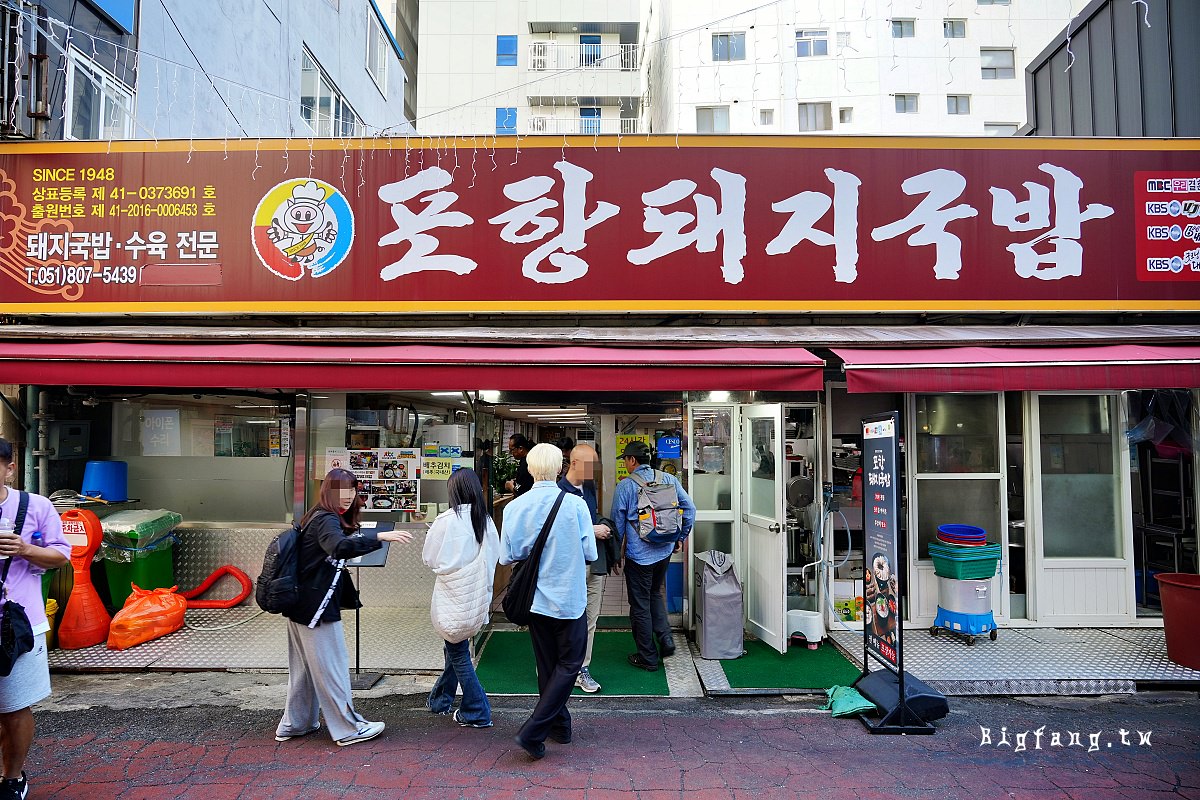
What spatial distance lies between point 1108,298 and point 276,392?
8.78 metres

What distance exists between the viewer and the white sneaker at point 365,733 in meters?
4.57

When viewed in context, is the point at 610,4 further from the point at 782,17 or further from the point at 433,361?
the point at 433,361

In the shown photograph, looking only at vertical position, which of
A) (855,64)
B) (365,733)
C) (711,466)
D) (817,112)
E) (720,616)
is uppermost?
(855,64)

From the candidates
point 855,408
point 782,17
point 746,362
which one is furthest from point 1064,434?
point 782,17

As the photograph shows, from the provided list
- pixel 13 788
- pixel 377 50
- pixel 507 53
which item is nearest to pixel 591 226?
pixel 13 788

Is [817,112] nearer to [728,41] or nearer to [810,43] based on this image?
[810,43]

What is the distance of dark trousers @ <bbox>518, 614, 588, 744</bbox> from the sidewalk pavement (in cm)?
20

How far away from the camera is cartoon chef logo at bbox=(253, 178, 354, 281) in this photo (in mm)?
7082

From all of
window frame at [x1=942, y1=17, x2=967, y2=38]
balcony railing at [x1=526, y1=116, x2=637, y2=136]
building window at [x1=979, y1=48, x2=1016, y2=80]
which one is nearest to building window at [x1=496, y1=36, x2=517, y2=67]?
balcony railing at [x1=526, y1=116, x2=637, y2=136]

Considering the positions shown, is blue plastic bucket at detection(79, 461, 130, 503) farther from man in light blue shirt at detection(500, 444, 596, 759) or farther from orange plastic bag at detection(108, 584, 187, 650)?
man in light blue shirt at detection(500, 444, 596, 759)

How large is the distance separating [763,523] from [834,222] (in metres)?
3.10

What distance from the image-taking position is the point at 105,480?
7410 millimetres

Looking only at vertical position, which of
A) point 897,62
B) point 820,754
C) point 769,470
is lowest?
point 820,754

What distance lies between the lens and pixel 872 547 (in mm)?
5312
